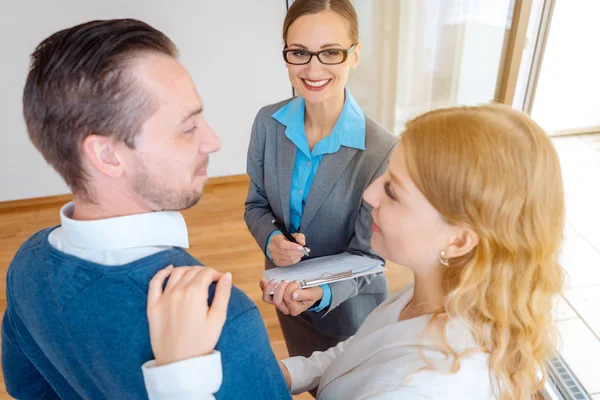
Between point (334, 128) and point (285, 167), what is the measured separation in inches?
8.4

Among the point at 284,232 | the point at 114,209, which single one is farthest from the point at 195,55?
the point at 114,209

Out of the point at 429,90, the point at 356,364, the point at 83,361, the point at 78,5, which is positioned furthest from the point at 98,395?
the point at 78,5

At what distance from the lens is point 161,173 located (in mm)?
869

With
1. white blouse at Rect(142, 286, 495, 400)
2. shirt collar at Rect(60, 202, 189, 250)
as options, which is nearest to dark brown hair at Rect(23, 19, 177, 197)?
shirt collar at Rect(60, 202, 189, 250)

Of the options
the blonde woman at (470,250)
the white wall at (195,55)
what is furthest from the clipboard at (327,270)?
the white wall at (195,55)

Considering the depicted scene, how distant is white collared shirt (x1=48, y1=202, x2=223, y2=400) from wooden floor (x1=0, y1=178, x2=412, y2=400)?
183 cm

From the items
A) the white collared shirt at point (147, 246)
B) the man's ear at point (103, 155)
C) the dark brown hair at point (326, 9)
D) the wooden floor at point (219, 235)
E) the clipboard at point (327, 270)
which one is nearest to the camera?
the white collared shirt at point (147, 246)

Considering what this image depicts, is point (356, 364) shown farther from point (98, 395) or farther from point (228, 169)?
point (228, 169)

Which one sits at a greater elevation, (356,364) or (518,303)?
(518,303)

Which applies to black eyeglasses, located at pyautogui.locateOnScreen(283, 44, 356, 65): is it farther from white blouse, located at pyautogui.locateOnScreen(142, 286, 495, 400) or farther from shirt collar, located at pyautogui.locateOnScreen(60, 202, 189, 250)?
shirt collar, located at pyautogui.locateOnScreen(60, 202, 189, 250)

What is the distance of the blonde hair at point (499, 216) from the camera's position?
0.86 m

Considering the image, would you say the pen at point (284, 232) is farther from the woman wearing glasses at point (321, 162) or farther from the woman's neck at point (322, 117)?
the woman's neck at point (322, 117)

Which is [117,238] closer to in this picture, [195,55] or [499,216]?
[499,216]

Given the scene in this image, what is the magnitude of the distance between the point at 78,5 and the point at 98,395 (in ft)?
10.6
